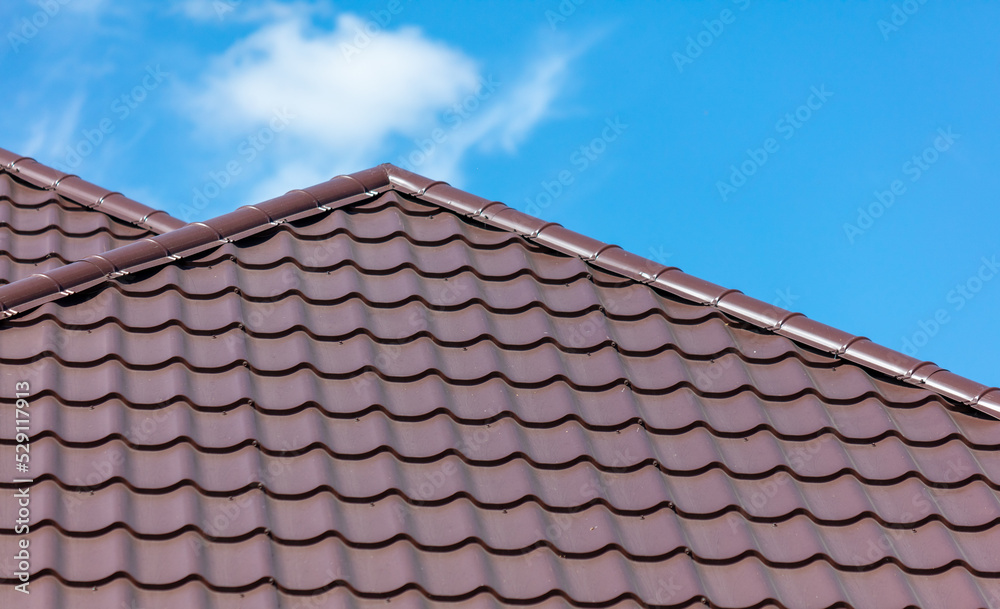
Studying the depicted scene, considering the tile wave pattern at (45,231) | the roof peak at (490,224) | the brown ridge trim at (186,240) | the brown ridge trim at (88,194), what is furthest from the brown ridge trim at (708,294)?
the tile wave pattern at (45,231)

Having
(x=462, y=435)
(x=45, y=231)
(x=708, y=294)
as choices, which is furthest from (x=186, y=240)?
(x=708, y=294)

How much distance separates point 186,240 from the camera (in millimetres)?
5809

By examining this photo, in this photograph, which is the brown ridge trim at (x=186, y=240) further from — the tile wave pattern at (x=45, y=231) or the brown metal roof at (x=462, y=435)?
the tile wave pattern at (x=45, y=231)

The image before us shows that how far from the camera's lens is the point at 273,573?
13.1 ft

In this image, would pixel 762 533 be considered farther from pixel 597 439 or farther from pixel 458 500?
pixel 458 500

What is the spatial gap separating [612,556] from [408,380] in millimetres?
1312

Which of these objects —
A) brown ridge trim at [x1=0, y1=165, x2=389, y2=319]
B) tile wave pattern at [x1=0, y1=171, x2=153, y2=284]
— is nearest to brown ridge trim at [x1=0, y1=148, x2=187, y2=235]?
tile wave pattern at [x1=0, y1=171, x2=153, y2=284]

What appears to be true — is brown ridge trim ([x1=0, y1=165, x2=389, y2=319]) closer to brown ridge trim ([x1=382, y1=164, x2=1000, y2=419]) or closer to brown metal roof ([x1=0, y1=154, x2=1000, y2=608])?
brown metal roof ([x1=0, y1=154, x2=1000, y2=608])

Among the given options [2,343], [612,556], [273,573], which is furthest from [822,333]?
[2,343]

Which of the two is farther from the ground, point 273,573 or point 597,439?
point 597,439

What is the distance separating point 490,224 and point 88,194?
261 centimetres

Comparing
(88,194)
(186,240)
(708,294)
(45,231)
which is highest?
(88,194)

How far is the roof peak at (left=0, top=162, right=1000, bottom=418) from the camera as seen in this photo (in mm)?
5414

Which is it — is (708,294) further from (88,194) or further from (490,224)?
(88,194)
